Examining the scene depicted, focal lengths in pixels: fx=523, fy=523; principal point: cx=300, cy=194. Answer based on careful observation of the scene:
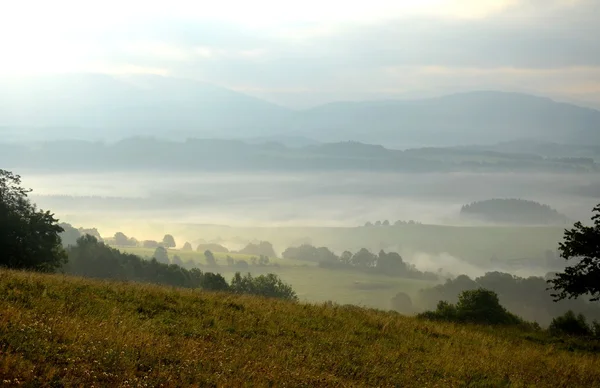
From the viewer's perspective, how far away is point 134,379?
9.73 metres

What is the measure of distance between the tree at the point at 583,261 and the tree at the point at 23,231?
1394 inches

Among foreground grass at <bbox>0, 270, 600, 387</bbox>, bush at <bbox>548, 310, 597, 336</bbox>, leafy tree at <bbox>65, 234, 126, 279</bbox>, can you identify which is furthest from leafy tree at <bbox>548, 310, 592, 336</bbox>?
leafy tree at <bbox>65, 234, 126, 279</bbox>

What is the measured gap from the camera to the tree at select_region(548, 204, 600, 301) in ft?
83.4

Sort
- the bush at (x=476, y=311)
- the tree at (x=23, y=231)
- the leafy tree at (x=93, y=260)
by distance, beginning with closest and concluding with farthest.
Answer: the bush at (x=476, y=311), the tree at (x=23, y=231), the leafy tree at (x=93, y=260)

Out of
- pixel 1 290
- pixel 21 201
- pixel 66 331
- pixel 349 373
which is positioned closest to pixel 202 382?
pixel 66 331

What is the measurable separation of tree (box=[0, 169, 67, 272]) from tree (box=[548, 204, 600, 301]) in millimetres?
35411

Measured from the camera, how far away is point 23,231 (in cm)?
4122

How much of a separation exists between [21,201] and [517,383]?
41.2 meters

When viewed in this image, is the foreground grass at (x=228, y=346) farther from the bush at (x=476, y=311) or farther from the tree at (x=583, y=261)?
the bush at (x=476, y=311)

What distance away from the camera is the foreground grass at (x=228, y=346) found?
1020 cm

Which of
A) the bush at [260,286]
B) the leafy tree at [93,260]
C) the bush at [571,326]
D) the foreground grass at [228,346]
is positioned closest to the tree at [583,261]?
the bush at [571,326]

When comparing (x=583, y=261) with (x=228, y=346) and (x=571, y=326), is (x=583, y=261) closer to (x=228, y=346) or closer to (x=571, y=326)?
(x=571, y=326)

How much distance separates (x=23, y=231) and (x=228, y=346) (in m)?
34.2

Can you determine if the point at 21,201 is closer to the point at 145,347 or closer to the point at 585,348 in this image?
the point at 145,347
